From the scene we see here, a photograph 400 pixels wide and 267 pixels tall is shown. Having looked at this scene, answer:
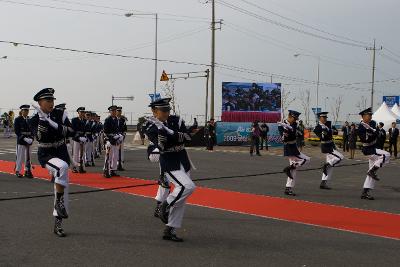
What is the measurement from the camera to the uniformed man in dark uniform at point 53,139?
773 cm

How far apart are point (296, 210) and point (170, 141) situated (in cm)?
376

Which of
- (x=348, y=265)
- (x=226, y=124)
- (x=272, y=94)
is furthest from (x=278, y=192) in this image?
(x=272, y=94)

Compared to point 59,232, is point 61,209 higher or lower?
higher

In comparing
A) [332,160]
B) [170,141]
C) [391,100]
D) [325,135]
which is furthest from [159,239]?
[391,100]

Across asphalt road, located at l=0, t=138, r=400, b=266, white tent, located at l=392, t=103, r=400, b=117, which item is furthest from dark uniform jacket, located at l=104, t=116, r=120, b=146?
white tent, located at l=392, t=103, r=400, b=117

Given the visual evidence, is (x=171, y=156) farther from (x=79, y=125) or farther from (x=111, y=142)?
(x=79, y=125)

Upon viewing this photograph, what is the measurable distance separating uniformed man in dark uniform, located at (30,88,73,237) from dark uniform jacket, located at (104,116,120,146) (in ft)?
23.7

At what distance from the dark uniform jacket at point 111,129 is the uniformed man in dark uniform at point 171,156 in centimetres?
776

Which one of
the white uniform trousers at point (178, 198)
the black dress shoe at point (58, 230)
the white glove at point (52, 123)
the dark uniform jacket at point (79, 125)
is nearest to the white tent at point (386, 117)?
the dark uniform jacket at point (79, 125)

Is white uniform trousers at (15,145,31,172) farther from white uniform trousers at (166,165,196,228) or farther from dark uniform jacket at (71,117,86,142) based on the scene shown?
white uniform trousers at (166,165,196,228)

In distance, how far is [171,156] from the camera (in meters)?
7.59

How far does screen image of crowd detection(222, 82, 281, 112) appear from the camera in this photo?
44.9 m

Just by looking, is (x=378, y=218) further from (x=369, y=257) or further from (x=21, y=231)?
(x=21, y=231)

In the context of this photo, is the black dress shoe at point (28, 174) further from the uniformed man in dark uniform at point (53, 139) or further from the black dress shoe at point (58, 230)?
the black dress shoe at point (58, 230)
